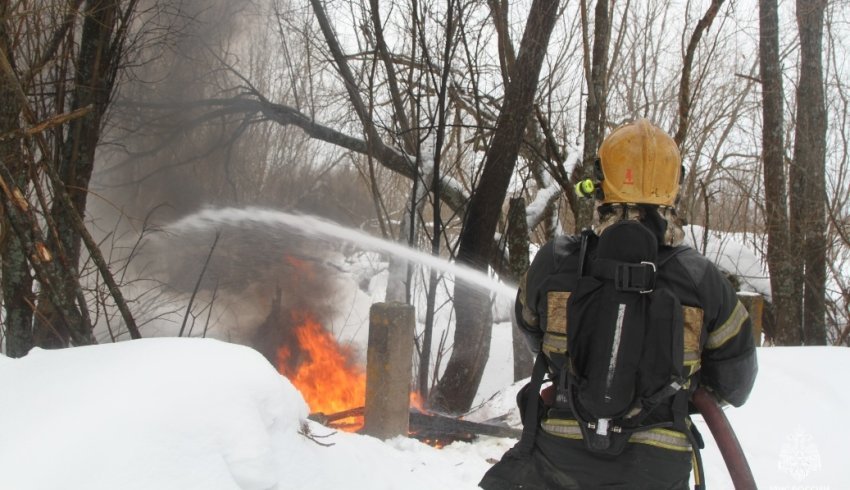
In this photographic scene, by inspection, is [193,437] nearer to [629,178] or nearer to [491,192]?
[629,178]

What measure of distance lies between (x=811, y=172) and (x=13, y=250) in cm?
1068

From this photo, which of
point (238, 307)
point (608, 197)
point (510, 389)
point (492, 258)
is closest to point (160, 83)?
point (238, 307)

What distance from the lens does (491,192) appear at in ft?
26.3

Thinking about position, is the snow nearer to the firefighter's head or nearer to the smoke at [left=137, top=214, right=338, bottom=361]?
the firefighter's head

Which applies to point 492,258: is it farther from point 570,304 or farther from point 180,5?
point 570,304

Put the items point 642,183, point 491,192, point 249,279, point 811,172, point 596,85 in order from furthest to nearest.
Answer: point 249,279 < point 811,172 < point 596,85 < point 491,192 < point 642,183

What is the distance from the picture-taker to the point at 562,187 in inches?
379

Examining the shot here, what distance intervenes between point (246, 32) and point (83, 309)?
508cm

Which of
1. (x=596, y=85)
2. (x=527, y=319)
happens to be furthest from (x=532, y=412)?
(x=596, y=85)

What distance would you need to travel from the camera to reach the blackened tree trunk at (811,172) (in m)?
9.77

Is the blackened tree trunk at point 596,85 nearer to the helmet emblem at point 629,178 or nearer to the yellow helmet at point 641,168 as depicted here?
the yellow helmet at point 641,168

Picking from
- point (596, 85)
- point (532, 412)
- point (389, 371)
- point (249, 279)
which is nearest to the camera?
point (532, 412)

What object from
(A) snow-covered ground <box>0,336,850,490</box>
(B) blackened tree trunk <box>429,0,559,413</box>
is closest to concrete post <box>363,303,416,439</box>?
(A) snow-covered ground <box>0,336,850,490</box>

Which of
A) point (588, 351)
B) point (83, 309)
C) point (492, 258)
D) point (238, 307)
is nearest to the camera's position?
point (588, 351)
